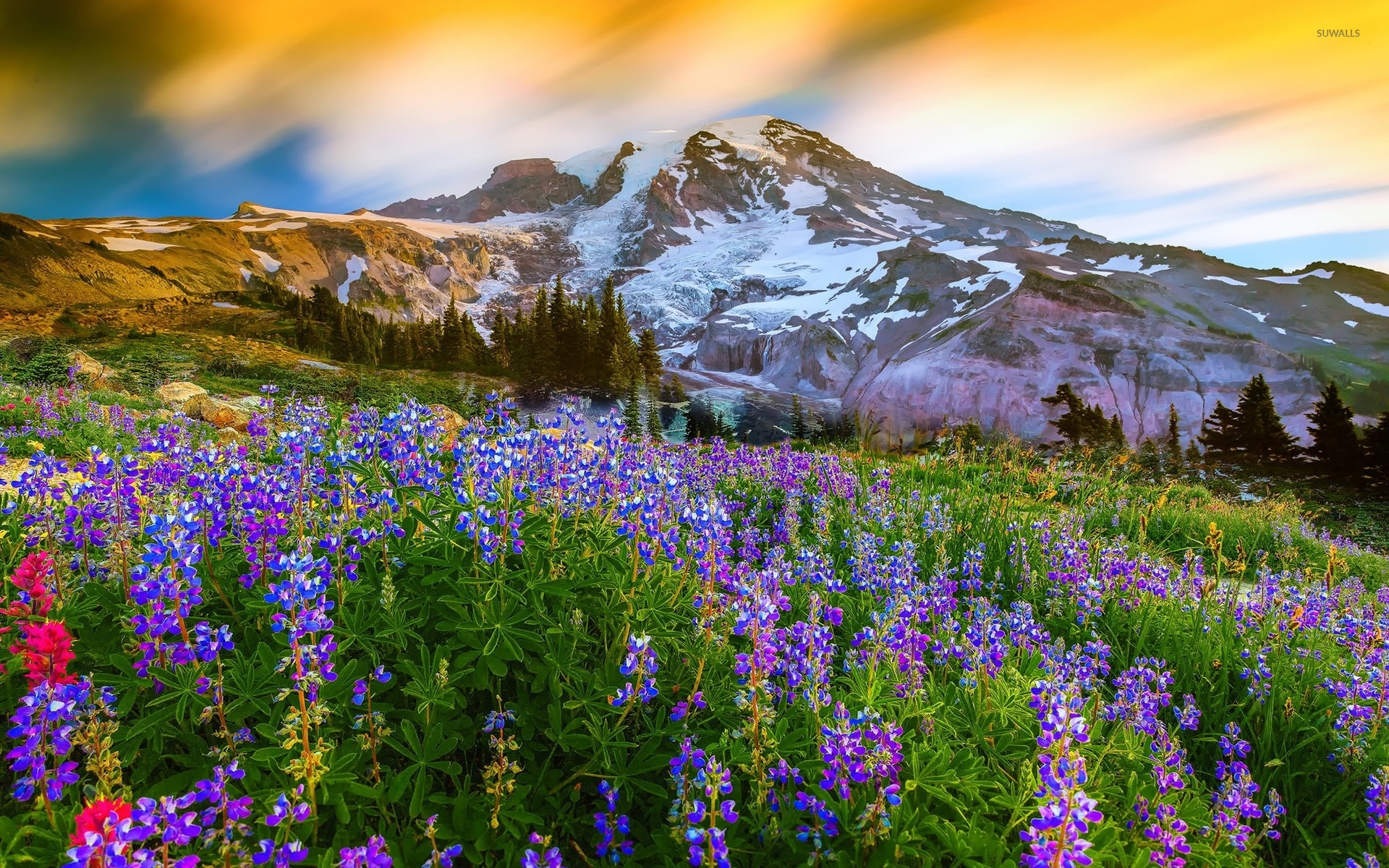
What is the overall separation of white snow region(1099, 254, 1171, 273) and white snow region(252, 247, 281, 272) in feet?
143

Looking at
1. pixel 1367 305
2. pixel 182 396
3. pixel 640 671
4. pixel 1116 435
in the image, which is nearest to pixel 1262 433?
pixel 1116 435

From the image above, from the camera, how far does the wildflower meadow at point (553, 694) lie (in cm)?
183

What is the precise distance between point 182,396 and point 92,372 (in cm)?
417

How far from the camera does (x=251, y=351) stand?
21.5m

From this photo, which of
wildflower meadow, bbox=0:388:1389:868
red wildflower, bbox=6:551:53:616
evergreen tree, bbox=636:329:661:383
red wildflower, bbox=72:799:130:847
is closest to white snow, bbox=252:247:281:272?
evergreen tree, bbox=636:329:661:383

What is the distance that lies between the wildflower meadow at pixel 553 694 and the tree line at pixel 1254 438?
15.5 metres

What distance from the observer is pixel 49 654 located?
183 centimetres

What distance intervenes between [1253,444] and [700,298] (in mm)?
23733

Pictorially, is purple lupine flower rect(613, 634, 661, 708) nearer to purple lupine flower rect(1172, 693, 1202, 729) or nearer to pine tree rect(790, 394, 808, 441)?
purple lupine flower rect(1172, 693, 1202, 729)

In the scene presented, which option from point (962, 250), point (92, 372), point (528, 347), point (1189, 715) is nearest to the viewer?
point (1189, 715)

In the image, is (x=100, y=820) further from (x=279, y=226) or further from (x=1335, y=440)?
(x=279, y=226)

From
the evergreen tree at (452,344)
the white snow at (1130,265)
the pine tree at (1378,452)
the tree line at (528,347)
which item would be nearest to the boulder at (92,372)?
the tree line at (528,347)

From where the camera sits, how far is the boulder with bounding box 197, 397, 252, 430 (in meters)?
12.1

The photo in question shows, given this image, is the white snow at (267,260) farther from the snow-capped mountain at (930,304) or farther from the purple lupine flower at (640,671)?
the purple lupine flower at (640,671)
